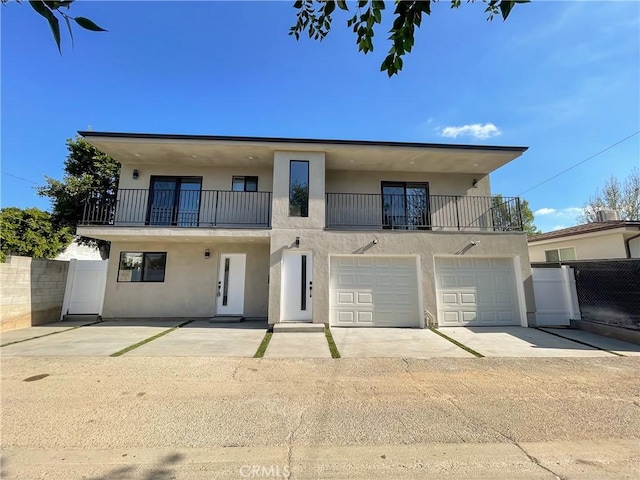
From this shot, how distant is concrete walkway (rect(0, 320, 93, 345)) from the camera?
693 centimetres

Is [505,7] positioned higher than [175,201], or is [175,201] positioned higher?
[175,201]

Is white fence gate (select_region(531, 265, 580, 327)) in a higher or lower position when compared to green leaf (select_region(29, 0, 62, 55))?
lower

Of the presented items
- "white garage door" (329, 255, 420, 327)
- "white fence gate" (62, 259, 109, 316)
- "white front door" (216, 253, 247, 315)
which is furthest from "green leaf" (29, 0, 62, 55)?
"white fence gate" (62, 259, 109, 316)

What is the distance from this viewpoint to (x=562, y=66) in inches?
305

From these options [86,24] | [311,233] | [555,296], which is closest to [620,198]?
[555,296]

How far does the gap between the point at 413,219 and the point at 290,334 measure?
6036mm

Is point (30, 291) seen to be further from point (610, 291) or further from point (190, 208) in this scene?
point (610, 291)

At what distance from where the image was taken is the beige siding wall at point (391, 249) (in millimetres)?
8289

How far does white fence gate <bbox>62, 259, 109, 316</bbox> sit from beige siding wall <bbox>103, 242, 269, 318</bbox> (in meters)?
0.28

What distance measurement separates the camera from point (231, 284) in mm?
9922

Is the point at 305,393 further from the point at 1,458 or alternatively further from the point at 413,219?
the point at 413,219

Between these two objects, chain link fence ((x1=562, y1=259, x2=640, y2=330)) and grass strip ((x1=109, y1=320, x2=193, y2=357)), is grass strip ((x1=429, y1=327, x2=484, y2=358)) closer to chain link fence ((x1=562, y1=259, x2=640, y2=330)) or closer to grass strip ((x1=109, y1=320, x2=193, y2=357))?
chain link fence ((x1=562, y1=259, x2=640, y2=330))

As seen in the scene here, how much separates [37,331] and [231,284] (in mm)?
5300

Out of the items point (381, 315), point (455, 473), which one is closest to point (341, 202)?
point (381, 315)
